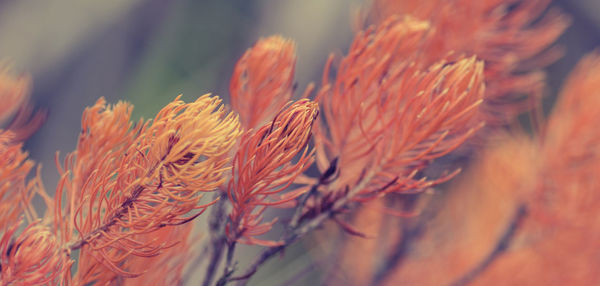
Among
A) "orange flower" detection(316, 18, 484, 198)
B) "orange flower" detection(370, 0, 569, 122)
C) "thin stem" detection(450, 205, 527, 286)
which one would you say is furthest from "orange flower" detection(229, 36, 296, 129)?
"thin stem" detection(450, 205, 527, 286)

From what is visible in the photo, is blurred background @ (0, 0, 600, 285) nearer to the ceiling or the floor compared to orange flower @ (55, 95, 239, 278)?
nearer to the ceiling

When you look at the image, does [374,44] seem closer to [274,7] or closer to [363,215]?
[363,215]

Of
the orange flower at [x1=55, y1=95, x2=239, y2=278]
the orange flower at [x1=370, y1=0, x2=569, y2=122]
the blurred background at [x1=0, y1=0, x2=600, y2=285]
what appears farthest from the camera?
the blurred background at [x1=0, y1=0, x2=600, y2=285]

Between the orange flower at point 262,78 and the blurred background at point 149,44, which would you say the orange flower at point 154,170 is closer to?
the orange flower at point 262,78

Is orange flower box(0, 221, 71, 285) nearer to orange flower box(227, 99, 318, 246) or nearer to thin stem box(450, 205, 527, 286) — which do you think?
orange flower box(227, 99, 318, 246)

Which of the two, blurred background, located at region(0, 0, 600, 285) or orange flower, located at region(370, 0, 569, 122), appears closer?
orange flower, located at region(370, 0, 569, 122)

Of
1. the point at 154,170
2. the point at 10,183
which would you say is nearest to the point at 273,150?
the point at 154,170
